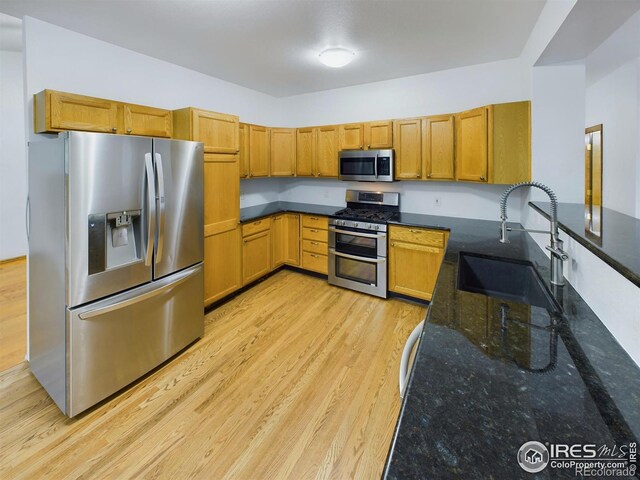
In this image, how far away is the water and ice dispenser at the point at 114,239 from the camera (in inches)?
75.1

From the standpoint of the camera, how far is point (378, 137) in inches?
150

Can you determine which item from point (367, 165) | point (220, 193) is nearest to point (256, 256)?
point (220, 193)

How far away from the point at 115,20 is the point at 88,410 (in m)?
2.82

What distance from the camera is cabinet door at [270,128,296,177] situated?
4473mm

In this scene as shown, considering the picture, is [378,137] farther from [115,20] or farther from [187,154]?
[115,20]

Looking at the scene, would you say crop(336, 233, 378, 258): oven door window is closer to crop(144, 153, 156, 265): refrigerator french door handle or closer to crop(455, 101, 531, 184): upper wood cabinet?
crop(455, 101, 531, 184): upper wood cabinet

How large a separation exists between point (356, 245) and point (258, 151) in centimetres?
A: 186

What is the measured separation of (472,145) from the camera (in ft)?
10.3

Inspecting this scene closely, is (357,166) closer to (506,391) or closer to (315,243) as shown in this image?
(315,243)

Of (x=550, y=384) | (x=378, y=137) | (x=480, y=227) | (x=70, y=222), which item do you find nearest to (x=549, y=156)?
(x=480, y=227)

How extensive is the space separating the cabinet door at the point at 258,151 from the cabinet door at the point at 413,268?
205cm

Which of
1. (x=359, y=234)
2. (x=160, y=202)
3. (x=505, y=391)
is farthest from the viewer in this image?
(x=359, y=234)

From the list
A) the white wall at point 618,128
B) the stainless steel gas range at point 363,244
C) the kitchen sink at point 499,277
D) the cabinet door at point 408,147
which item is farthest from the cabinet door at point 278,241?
the white wall at point 618,128

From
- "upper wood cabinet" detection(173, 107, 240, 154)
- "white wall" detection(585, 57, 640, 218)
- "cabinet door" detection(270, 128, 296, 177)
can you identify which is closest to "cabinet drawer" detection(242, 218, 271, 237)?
"cabinet door" detection(270, 128, 296, 177)
